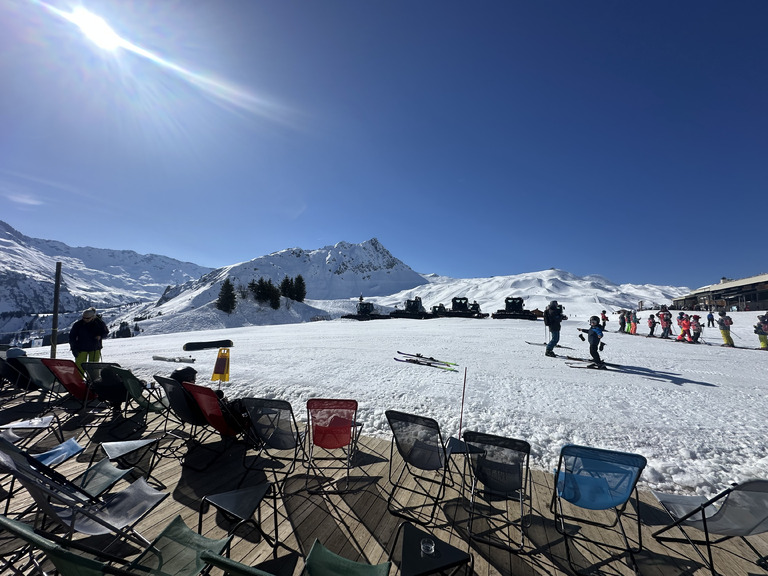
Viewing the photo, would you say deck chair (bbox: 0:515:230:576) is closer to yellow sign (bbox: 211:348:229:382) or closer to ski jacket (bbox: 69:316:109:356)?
yellow sign (bbox: 211:348:229:382)

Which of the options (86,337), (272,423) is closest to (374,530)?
(272,423)

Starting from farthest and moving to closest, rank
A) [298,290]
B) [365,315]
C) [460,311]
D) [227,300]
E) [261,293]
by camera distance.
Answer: [298,290], [261,293], [227,300], [365,315], [460,311]

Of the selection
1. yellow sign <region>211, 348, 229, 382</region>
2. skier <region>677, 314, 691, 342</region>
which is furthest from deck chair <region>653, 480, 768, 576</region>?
skier <region>677, 314, 691, 342</region>

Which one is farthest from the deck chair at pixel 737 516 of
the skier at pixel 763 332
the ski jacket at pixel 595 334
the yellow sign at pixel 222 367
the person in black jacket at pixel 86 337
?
the skier at pixel 763 332

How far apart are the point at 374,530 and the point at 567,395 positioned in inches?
245

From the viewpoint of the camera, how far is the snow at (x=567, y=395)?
4.89 meters

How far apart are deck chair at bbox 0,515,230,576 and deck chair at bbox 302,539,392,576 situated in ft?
1.93

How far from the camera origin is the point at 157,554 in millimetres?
2203

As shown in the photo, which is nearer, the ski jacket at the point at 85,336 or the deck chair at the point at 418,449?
the deck chair at the point at 418,449

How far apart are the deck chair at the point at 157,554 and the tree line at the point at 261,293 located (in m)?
48.2

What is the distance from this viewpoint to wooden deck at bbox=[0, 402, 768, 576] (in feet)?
9.19

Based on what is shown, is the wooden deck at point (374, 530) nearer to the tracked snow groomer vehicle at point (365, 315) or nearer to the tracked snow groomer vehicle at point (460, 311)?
the tracked snow groomer vehicle at point (460, 311)

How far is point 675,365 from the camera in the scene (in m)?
11.2

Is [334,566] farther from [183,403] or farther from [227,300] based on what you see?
[227,300]
